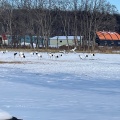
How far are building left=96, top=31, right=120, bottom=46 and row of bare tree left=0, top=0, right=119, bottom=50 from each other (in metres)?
12.3

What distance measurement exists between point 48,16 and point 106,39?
80.5 feet

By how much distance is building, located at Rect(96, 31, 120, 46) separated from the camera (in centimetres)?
10088

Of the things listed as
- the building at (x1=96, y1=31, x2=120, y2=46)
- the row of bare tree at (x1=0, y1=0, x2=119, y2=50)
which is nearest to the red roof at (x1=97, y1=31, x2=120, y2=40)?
→ the building at (x1=96, y1=31, x2=120, y2=46)

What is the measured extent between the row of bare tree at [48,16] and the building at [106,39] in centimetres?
1234

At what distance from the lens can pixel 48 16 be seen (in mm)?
82312

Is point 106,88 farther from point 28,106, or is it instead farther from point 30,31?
point 30,31

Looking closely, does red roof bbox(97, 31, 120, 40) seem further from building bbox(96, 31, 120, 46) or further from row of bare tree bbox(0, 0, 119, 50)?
row of bare tree bbox(0, 0, 119, 50)

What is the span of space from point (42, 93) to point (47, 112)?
11.8 ft

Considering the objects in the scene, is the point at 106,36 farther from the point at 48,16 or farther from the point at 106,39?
the point at 48,16

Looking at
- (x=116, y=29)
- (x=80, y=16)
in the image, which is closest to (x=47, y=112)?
(x=80, y=16)

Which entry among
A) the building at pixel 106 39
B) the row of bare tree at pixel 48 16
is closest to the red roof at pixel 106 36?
the building at pixel 106 39

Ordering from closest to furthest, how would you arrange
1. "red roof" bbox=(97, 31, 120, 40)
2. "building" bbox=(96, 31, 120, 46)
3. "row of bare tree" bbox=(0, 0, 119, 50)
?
"row of bare tree" bbox=(0, 0, 119, 50), "building" bbox=(96, 31, 120, 46), "red roof" bbox=(97, 31, 120, 40)

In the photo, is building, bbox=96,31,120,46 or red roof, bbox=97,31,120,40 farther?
red roof, bbox=97,31,120,40

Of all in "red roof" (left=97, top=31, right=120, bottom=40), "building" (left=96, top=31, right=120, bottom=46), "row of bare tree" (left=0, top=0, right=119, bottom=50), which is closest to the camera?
"row of bare tree" (left=0, top=0, right=119, bottom=50)
